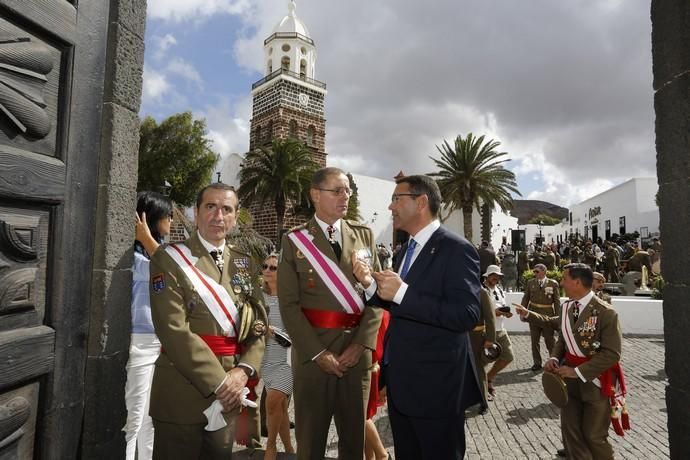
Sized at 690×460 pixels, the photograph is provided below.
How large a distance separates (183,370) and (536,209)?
470 feet

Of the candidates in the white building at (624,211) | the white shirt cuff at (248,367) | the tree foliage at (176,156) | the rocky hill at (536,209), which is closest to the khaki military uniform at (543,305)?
the white shirt cuff at (248,367)

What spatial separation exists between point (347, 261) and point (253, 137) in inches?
1375

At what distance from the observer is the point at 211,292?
2463 mm

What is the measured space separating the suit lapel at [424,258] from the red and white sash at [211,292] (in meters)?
1.09

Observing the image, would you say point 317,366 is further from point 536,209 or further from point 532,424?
point 536,209

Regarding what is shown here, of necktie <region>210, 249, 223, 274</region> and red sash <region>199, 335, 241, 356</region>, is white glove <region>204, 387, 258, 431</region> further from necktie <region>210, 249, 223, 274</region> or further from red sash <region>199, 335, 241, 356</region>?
necktie <region>210, 249, 223, 274</region>

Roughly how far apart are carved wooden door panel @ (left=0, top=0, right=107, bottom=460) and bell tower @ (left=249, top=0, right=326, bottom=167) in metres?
31.2

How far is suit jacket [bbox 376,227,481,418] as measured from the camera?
2416 mm

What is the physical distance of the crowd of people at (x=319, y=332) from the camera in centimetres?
235

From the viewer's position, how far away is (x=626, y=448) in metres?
4.30

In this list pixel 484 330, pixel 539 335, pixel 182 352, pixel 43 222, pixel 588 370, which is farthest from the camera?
pixel 539 335

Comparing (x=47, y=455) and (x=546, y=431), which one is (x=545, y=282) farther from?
(x=47, y=455)

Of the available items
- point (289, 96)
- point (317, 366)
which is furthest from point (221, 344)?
point (289, 96)

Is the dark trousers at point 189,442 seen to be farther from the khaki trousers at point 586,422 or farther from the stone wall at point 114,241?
the khaki trousers at point 586,422
